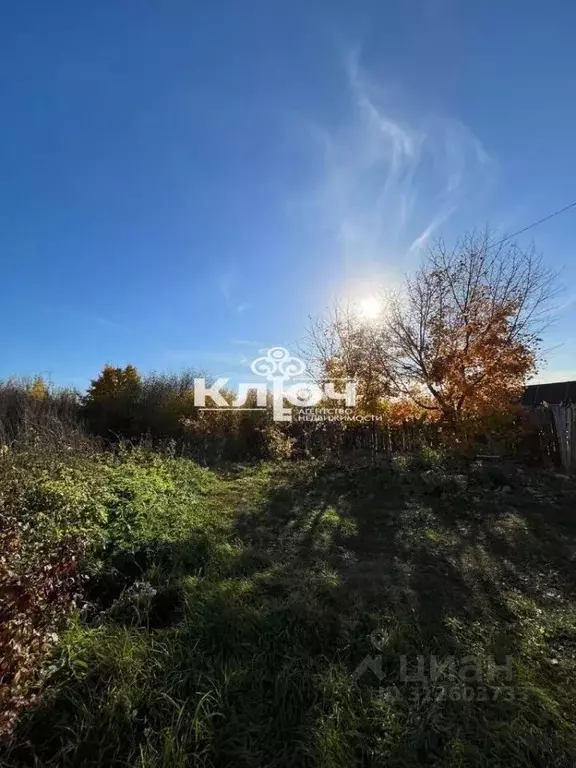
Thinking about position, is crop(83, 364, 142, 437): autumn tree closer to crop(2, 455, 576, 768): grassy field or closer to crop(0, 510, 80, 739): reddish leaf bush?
crop(2, 455, 576, 768): grassy field

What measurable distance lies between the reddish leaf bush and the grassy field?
0.38 ft

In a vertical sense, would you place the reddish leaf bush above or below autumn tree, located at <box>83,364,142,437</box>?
below

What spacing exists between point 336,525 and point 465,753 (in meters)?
2.86

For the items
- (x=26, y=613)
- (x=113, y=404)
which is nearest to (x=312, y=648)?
(x=26, y=613)

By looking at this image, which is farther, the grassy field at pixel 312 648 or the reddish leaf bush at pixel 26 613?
the reddish leaf bush at pixel 26 613

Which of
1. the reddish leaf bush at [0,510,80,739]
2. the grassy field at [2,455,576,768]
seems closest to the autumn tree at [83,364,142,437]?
the grassy field at [2,455,576,768]

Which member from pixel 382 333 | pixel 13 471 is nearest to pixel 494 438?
pixel 382 333

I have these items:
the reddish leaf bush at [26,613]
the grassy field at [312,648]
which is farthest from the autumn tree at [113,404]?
the reddish leaf bush at [26,613]

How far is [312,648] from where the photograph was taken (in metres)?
2.39

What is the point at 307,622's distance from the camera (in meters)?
2.55

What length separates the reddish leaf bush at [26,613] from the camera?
1.92 metres

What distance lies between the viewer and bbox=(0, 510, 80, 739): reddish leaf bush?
1925mm

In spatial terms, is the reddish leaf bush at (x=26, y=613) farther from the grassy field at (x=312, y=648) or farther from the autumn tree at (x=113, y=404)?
the autumn tree at (x=113, y=404)

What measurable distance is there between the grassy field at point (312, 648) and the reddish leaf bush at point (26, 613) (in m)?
0.11
